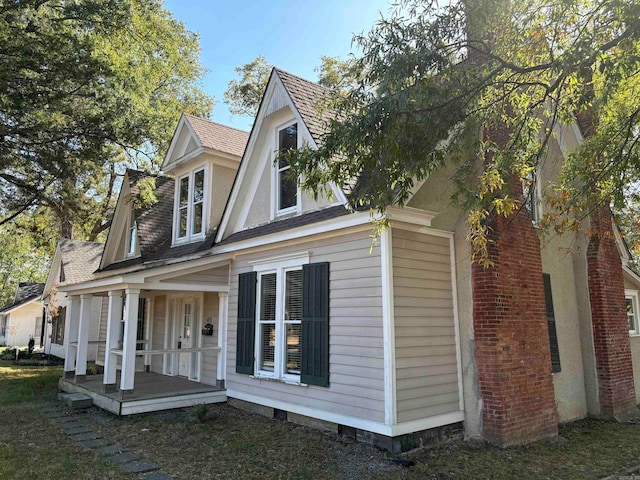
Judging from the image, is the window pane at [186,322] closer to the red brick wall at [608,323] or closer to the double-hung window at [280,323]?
the double-hung window at [280,323]

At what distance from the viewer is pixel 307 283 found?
780cm

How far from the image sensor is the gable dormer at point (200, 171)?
11.7m

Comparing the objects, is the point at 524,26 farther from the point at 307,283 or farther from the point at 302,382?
the point at 302,382

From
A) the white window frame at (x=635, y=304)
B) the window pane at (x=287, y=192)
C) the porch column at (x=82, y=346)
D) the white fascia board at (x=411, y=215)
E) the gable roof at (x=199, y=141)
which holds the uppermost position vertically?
the gable roof at (x=199, y=141)

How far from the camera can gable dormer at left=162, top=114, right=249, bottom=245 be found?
1168cm

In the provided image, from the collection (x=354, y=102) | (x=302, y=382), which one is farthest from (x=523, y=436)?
(x=354, y=102)

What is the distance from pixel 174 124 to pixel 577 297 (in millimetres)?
11314

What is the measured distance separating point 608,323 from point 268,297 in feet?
22.4

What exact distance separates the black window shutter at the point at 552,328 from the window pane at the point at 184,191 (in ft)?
30.2

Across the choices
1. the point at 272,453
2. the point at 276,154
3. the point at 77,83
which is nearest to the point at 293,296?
the point at 272,453

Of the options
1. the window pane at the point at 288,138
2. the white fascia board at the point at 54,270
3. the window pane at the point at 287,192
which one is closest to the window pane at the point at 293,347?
the window pane at the point at 287,192

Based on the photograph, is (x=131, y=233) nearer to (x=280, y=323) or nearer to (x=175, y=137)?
(x=175, y=137)

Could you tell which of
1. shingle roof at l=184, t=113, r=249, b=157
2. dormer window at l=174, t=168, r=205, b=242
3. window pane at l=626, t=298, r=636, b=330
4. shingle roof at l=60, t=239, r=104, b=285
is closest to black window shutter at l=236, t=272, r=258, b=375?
dormer window at l=174, t=168, r=205, b=242

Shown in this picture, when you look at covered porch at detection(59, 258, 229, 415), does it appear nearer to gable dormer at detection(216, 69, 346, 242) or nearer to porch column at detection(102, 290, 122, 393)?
porch column at detection(102, 290, 122, 393)
